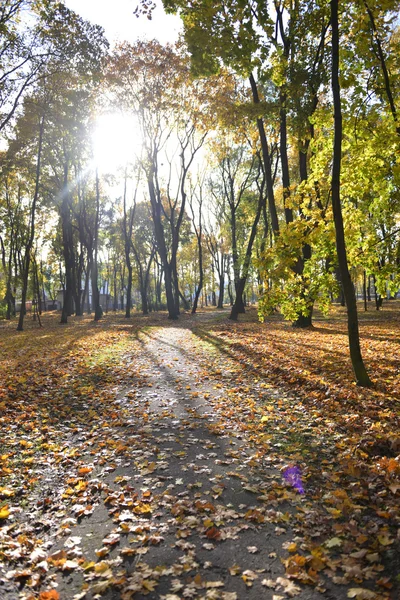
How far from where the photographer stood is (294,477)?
15.4ft

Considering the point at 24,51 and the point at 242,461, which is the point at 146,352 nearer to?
the point at 242,461

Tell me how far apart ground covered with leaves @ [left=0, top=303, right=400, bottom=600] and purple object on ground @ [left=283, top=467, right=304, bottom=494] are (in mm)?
25

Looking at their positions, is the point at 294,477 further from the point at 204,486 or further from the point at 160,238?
the point at 160,238

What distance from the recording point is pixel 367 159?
8398 millimetres

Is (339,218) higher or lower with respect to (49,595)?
higher

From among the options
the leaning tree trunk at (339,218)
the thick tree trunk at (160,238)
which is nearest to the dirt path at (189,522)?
the leaning tree trunk at (339,218)

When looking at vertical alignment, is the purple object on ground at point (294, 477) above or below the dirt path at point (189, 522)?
above

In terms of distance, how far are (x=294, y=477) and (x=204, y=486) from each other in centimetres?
114

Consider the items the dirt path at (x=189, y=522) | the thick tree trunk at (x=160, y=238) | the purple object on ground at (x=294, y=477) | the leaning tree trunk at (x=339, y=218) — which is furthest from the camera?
the thick tree trunk at (x=160, y=238)

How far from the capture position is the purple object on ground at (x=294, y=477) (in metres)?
4.45

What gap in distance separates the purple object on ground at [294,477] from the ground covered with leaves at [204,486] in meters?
0.02

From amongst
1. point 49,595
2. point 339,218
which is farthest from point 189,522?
point 339,218

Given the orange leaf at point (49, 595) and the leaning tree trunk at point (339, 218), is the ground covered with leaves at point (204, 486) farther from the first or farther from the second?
the leaning tree trunk at point (339, 218)

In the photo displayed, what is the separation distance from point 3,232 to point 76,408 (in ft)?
124
